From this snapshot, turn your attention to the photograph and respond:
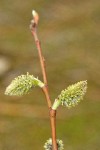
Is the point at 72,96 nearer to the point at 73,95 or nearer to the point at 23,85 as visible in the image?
the point at 73,95

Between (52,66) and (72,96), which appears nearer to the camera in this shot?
(72,96)

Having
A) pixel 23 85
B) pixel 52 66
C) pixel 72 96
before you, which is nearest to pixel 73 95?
pixel 72 96

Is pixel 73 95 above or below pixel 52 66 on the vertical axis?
below

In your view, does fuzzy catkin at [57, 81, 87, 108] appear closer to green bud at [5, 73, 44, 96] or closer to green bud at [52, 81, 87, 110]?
green bud at [52, 81, 87, 110]

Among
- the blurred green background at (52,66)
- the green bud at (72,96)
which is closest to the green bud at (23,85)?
the green bud at (72,96)

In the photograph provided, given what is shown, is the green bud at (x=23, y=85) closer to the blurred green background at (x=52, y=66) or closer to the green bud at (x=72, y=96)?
the green bud at (x=72, y=96)

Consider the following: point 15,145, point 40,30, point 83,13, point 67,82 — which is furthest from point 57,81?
point 83,13

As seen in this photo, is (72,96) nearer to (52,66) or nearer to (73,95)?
(73,95)
